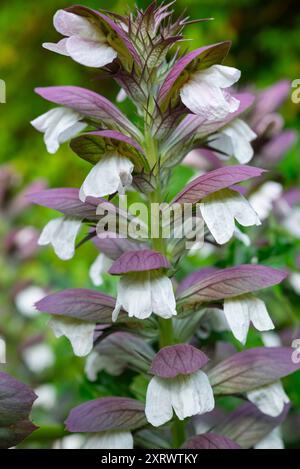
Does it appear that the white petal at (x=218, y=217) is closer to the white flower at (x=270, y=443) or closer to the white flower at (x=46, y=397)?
the white flower at (x=270, y=443)

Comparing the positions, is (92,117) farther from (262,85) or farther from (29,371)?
(262,85)

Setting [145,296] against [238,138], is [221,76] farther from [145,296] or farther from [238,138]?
[145,296]

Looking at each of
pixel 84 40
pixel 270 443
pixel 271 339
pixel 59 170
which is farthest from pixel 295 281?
pixel 59 170

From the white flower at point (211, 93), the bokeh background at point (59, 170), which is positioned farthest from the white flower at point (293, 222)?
the white flower at point (211, 93)

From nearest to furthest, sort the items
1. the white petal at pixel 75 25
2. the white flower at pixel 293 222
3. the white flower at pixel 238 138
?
the white petal at pixel 75 25 < the white flower at pixel 238 138 < the white flower at pixel 293 222

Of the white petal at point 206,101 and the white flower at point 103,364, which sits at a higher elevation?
the white petal at point 206,101

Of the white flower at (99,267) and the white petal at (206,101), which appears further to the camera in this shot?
the white flower at (99,267)

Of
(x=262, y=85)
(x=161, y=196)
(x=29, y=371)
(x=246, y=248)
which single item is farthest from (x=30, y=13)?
(x=161, y=196)

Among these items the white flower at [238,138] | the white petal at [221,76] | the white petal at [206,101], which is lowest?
the white flower at [238,138]
